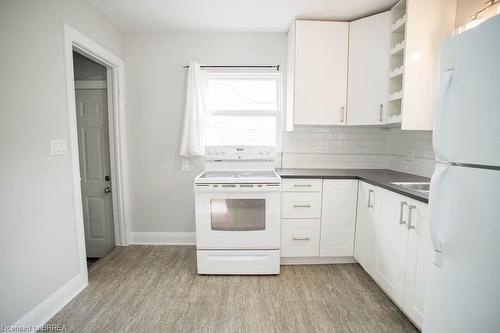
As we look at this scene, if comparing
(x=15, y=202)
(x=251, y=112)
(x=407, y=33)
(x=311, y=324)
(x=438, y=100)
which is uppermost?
(x=407, y=33)

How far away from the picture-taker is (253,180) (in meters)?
2.16

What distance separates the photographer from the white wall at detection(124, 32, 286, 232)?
273 centimetres

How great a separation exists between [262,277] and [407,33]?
7.99ft

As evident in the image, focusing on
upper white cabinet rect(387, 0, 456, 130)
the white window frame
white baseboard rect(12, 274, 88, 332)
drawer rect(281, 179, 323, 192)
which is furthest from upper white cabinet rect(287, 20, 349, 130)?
white baseboard rect(12, 274, 88, 332)

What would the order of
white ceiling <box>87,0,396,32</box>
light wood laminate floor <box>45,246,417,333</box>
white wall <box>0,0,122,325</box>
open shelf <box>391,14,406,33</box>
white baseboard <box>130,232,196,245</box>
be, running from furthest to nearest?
1. white baseboard <box>130,232,196,245</box>
2. white ceiling <box>87,0,396,32</box>
3. open shelf <box>391,14,406,33</box>
4. light wood laminate floor <box>45,246,417,333</box>
5. white wall <box>0,0,122,325</box>

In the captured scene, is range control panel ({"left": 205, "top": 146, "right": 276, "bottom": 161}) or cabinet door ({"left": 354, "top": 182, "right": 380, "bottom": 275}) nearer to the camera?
cabinet door ({"left": 354, "top": 182, "right": 380, "bottom": 275})

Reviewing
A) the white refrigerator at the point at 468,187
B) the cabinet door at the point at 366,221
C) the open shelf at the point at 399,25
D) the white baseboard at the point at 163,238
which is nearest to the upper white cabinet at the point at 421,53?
the open shelf at the point at 399,25

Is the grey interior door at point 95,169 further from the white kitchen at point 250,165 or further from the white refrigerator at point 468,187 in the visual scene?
the white refrigerator at point 468,187

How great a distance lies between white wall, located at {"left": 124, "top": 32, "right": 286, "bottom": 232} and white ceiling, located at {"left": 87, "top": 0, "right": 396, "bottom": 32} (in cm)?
15

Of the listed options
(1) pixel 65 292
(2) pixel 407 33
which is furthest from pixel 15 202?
(2) pixel 407 33

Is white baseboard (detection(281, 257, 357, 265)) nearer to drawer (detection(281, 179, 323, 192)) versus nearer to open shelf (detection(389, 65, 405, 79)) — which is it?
drawer (detection(281, 179, 323, 192))

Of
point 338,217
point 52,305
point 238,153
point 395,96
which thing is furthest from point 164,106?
point 395,96

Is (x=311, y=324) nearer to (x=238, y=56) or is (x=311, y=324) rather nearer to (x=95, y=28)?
(x=238, y=56)

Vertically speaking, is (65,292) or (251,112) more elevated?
(251,112)
